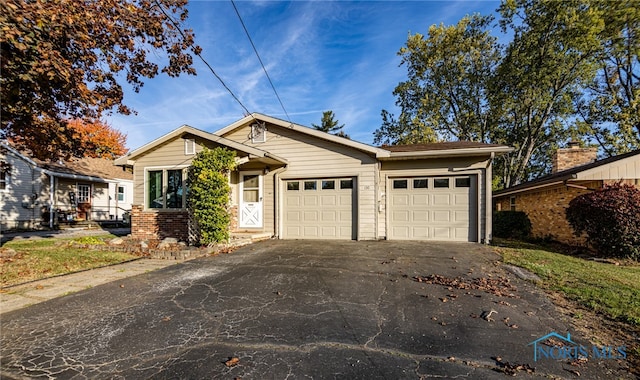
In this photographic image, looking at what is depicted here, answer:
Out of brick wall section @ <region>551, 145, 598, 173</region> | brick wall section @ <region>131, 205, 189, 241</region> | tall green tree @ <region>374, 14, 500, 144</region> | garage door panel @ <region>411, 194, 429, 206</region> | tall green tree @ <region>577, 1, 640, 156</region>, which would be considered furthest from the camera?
tall green tree @ <region>374, 14, 500, 144</region>

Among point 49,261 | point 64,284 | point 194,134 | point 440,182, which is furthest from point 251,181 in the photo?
point 440,182

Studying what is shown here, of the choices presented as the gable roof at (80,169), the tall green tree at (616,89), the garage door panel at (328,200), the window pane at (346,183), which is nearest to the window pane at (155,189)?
the garage door panel at (328,200)

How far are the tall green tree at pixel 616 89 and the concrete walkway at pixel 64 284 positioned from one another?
78.6ft

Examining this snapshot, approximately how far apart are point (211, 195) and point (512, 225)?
13646mm

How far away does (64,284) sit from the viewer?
527 centimetres

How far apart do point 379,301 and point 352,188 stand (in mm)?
6083

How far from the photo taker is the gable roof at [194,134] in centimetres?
889

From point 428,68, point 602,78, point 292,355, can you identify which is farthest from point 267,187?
point 602,78

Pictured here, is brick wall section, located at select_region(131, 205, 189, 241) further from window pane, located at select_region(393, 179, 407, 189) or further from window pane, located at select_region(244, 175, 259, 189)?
window pane, located at select_region(393, 179, 407, 189)

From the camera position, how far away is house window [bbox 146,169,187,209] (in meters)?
9.90

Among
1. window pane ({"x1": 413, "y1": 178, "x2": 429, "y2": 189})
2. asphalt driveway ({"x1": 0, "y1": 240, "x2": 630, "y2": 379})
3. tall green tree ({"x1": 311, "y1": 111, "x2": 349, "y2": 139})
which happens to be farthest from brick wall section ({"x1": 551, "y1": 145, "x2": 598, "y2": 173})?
tall green tree ({"x1": 311, "y1": 111, "x2": 349, "y2": 139})

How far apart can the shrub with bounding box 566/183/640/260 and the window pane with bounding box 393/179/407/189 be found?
5195 mm

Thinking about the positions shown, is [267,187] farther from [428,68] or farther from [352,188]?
[428,68]

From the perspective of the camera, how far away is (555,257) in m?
7.57
